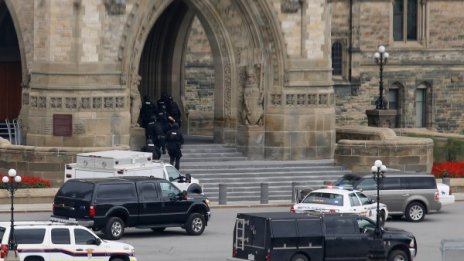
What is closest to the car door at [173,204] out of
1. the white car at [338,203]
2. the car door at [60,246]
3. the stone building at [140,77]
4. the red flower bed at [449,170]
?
the white car at [338,203]

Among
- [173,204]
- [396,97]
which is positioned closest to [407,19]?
[396,97]

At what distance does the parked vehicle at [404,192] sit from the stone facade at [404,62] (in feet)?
88.4

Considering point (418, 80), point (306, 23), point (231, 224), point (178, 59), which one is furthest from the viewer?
point (418, 80)

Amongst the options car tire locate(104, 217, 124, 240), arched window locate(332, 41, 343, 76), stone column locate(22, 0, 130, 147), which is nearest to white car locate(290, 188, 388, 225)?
car tire locate(104, 217, 124, 240)

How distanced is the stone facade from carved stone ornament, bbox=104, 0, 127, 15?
24.0m

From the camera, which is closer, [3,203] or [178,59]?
[3,203]

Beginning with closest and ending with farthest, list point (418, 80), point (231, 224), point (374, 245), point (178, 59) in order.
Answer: point (374, 245) → point (231, 224) → point (178, 59) → point (418, 80)

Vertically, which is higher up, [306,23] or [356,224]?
[306,23]

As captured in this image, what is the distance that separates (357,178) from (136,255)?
36.4 ft

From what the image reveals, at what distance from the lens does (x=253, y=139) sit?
64.8m

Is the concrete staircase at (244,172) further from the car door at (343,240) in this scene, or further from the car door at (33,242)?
the car door at (33,242)

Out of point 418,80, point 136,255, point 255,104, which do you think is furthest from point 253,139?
point 418,80

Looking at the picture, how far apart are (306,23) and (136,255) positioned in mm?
18341

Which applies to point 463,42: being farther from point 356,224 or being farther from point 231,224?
point 356,224
